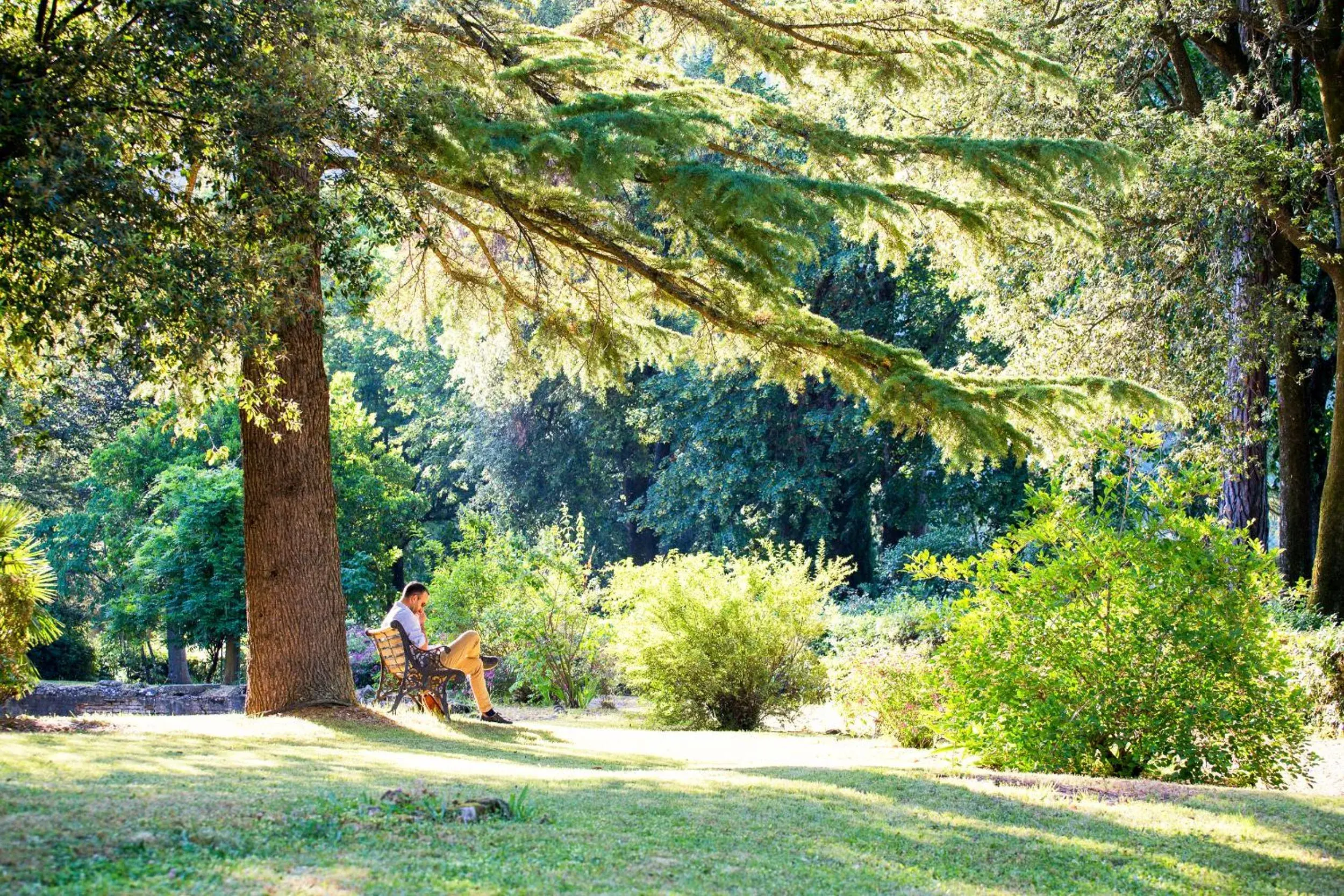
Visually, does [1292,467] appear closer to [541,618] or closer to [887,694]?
[887,694]

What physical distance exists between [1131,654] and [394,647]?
6726 millimetres

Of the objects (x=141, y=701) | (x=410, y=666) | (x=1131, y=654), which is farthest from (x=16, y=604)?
(x=141, y=701)

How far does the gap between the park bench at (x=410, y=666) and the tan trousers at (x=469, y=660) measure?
0.20 ft

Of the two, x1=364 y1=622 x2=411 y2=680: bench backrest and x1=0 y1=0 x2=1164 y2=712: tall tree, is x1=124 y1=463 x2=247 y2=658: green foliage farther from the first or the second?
x1=364 y1=622 x2=411 y2=680: bench backrest

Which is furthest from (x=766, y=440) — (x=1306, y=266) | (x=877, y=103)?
(x=877, y=103)

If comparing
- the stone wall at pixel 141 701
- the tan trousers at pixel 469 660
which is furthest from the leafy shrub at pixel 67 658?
the tan trousers at pixel 469 660

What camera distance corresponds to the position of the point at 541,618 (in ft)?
51.9

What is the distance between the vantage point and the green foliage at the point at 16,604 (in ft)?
29.1

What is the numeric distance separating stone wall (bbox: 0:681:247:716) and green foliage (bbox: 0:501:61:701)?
10.5 m

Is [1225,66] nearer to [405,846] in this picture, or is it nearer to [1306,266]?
[1306,266]

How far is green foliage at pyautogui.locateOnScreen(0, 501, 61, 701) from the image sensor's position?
29.1ft

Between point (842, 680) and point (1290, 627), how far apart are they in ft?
15.7

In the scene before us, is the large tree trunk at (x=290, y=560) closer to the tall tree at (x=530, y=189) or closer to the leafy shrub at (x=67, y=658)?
the tall tree at (x=530, y=189)

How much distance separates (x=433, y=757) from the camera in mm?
7480
